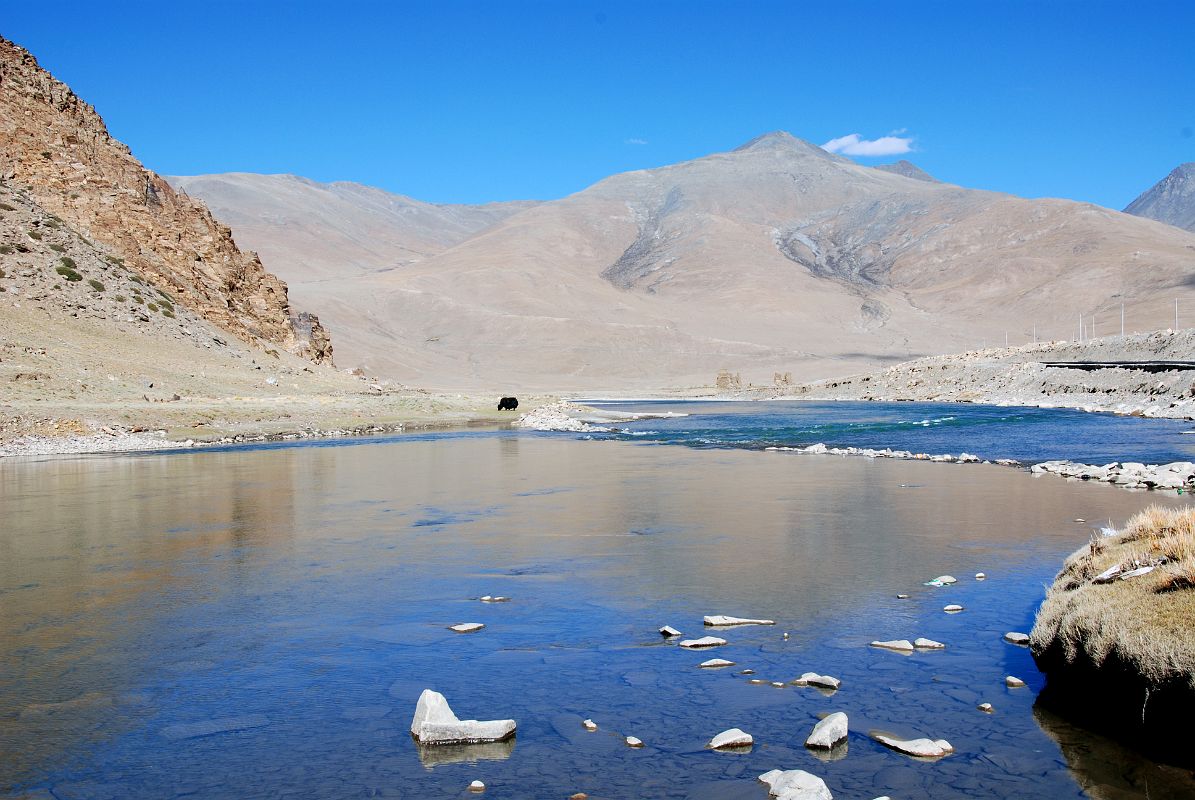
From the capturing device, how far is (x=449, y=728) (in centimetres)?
641

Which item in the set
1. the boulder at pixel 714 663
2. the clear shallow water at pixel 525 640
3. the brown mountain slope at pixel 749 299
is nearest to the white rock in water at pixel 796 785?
the clear shallow water at pixel 525 640

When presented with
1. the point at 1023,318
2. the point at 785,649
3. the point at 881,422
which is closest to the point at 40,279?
the point at 881,422

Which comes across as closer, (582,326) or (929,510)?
(929,510)

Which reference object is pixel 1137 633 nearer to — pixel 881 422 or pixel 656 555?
pixel 656 555

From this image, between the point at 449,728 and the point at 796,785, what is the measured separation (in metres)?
2.18

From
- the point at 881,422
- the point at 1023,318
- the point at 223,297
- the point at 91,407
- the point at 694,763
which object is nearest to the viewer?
the point at 694,763

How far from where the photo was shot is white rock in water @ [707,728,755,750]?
620 centimetres

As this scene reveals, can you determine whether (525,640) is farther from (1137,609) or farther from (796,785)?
(1137,609)

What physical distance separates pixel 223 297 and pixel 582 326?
82.0 m

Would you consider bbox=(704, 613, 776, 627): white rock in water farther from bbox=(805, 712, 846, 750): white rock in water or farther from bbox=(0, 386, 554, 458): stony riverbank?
bbox=(0, 386, 554, 458): stony riverbank

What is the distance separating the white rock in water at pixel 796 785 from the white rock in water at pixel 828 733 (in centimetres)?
45

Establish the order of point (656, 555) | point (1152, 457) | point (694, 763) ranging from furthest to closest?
point (1152, 457) < point (656, 555) < point (694, 763)

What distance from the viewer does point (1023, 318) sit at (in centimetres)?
14962

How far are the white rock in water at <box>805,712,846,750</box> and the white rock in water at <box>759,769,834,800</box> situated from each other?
448mm
